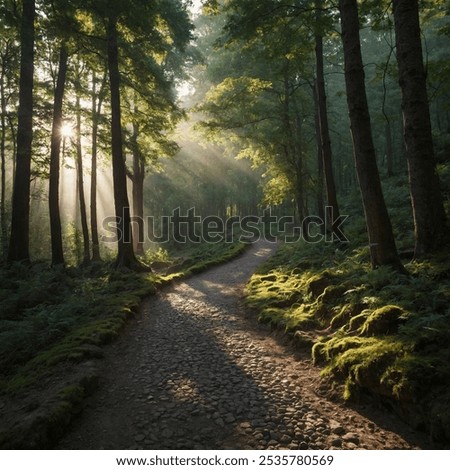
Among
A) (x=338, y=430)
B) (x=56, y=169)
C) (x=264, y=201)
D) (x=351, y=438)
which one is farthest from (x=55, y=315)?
(x=264, y=201)

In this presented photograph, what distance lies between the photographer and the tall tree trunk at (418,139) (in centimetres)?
672

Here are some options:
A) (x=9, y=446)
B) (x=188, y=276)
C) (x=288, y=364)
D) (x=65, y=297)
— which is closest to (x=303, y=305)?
(x=288, y=364)

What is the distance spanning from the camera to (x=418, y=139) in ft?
22.4

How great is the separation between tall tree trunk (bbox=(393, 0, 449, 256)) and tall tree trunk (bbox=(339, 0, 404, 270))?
2.11ft

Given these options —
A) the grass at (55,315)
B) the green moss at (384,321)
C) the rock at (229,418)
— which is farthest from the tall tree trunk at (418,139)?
the grass at (55,315)

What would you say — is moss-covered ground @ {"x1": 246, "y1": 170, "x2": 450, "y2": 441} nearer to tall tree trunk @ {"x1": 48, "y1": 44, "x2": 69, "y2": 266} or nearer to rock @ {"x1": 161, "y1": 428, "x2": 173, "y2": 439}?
rock @ {"x1": 161, "y1": 428, "x2": 173, "y2": 439}

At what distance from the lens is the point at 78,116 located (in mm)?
16453

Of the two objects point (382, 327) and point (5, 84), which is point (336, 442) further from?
point (5, 84)

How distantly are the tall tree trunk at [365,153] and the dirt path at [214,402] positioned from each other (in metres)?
2.88

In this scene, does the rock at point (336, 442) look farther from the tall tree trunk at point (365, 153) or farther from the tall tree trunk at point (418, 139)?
the tall tree trunk at point (418, 139)

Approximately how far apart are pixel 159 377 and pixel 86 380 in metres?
0.99

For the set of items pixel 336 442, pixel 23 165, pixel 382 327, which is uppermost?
pixel 23 165

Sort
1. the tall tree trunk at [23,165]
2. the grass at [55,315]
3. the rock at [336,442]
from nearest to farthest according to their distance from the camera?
the rock at [336,442] → the grass at [55,315] → the tall tree trunk at [23,165]

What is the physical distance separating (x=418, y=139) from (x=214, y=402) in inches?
243
